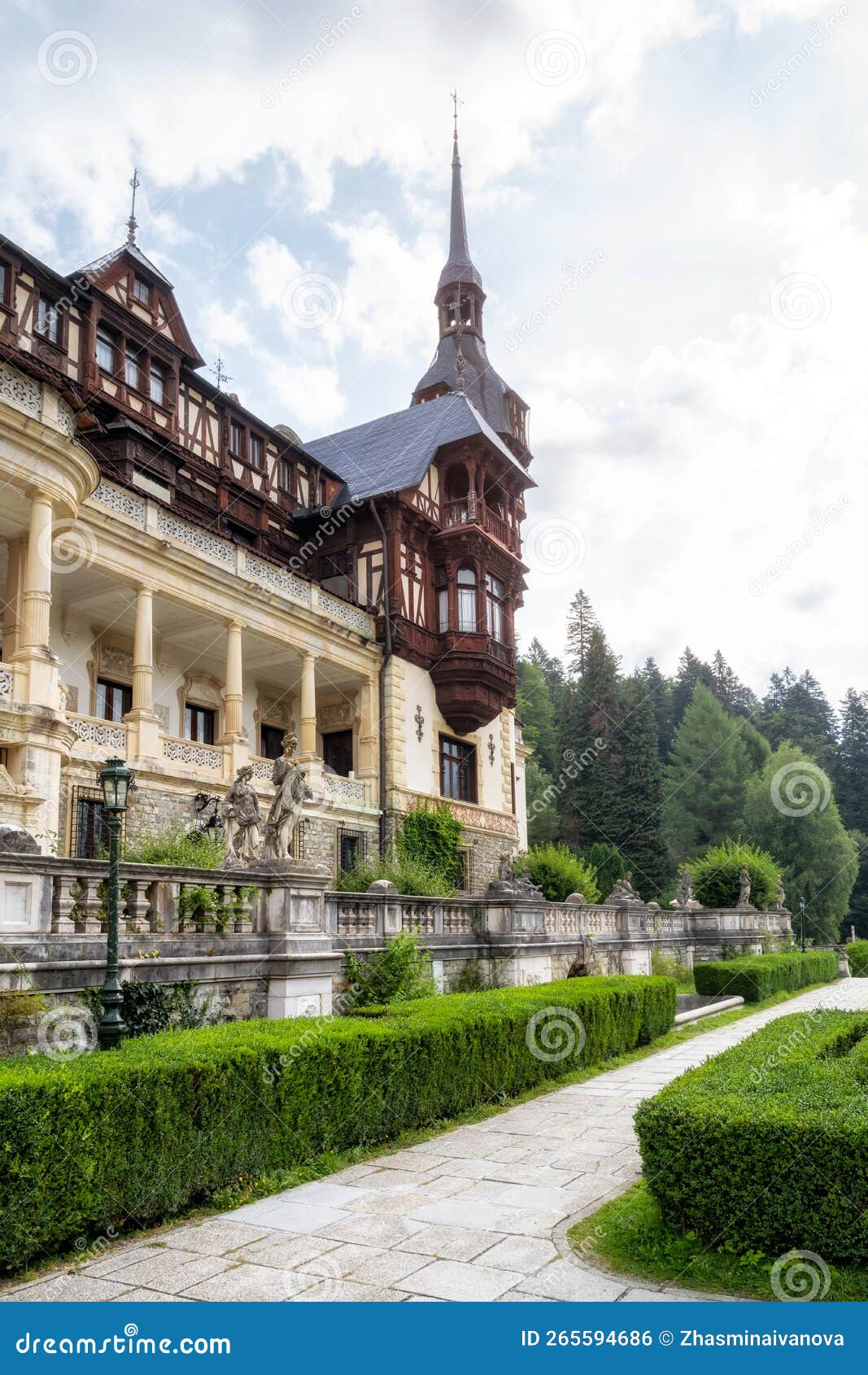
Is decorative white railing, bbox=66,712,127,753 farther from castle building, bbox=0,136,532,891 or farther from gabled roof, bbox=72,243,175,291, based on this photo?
gabled roof, bbox=72,243,175,291

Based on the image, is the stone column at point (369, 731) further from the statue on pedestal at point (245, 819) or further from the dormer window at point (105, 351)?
the statue on pedestal at point (245, 819)

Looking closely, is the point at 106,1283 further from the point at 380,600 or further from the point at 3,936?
the point at 380,600

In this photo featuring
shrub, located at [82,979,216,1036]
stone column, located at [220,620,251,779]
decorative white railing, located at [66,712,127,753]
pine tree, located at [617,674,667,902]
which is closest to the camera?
shrub, located at [82,979,216,1036]

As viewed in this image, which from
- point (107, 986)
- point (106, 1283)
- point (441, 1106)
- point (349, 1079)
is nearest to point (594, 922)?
point (441, 1106)

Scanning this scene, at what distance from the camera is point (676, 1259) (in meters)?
5.71

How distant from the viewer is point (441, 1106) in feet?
33.0

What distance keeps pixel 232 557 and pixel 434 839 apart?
9427mm

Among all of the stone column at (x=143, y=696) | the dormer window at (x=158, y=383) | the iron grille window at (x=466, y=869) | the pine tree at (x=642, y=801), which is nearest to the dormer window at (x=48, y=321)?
the dormer window at (x=158, y=383)

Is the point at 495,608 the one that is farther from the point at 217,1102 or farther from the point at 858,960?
the point at 217,1102

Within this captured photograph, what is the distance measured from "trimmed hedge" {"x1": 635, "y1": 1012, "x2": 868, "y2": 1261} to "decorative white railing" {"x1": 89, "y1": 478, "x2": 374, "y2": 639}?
16.6 m

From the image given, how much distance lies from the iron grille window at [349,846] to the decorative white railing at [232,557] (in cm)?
532

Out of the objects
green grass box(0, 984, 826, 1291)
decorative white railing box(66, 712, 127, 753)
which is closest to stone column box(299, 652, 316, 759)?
decorative white railing box(66, 712, 127, 753)

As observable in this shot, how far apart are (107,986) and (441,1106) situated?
388 cm

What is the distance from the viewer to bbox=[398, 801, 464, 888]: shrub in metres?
26.1
